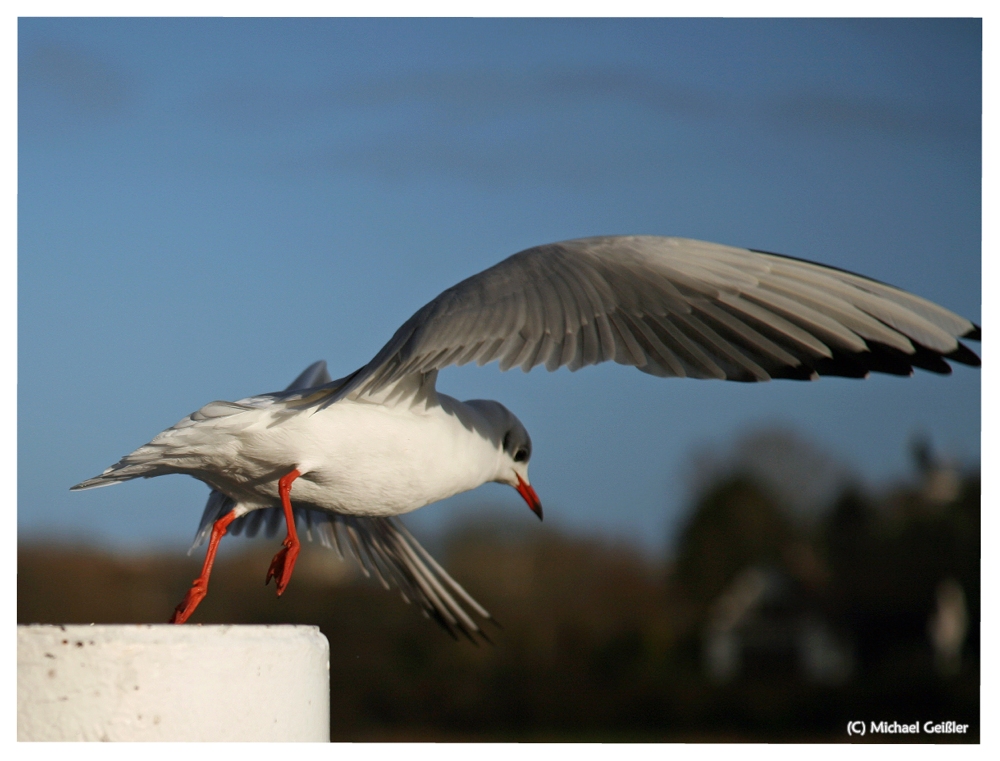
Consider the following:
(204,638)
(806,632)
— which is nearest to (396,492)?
(204,638)

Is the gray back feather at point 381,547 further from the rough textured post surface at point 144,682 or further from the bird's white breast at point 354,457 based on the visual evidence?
the rough textured post surface at point 144,682

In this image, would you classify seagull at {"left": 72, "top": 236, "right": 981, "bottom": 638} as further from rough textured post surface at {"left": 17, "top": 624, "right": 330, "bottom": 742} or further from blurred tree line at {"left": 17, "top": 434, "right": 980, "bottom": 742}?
blurred tree line at {"left": 17, "top": 434, "right": 980, "bottom": 742}

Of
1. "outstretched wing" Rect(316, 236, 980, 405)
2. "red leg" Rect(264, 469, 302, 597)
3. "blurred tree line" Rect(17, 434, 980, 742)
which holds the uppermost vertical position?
"outstretched wing" Rect(316, 236, 980, 405)

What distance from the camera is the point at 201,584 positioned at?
2.38m

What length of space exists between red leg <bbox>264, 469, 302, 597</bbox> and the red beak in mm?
636

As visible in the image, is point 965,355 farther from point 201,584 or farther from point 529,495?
point 201,584

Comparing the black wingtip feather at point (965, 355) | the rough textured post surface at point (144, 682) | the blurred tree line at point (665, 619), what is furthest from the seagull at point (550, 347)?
the blurred tree line at point (665, 619)

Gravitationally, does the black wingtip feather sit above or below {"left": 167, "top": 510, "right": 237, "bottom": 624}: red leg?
above

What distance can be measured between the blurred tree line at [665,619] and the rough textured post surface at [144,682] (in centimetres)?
765

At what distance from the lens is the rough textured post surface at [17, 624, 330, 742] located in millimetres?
1501

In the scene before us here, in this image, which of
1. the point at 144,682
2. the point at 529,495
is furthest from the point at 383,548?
the point at 144,682

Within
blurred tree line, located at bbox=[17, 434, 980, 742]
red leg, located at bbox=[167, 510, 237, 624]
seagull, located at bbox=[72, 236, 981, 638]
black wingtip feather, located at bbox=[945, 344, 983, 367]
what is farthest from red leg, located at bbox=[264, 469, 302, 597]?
blurred tree line, located at bbox=[17, 434, 980, 742]

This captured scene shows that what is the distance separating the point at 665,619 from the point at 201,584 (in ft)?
41.3

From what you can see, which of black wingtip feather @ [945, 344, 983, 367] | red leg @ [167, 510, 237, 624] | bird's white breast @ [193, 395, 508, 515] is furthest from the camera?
red leg @ [167, 510, 237, 624]
